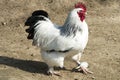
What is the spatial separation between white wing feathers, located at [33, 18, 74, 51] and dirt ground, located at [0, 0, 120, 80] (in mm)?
631

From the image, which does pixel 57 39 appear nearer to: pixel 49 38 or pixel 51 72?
pixel 49 38

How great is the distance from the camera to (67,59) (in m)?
7.66

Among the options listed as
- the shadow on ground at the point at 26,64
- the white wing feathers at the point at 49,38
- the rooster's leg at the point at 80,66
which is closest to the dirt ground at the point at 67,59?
the shadow on ground at the point at 26,64

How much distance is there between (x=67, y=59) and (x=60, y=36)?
70 cm

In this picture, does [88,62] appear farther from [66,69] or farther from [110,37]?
[110,37]

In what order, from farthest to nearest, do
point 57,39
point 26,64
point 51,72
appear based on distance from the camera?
point 26,64
point 51,72
point 57,39

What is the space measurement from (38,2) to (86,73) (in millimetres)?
4265

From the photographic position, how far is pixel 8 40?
927 centimetres

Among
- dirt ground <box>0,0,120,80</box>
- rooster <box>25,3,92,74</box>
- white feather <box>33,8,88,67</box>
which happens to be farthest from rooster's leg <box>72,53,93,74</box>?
white feather <box>33,8,88,67</box>

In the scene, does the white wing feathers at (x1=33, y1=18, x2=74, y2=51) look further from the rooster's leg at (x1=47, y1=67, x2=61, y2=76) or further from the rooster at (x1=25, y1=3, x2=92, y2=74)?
the rooster's leg at (x1=47, y1=67, x2=61, y2=76)

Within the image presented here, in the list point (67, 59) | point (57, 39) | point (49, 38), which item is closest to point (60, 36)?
point (57, 39)

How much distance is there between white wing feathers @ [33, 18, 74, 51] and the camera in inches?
279

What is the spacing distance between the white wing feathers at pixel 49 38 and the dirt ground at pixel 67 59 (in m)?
0.63

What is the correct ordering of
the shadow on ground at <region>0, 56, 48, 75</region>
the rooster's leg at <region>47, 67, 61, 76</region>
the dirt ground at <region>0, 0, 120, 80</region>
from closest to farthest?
1. the rooster's leg at <region>47, 67, 61, 76</region>
2. the dirt ground at <region>0, 0, 120, 80</region>
3. the shadow on ground at <region>0, 56, 48, 75</region>
